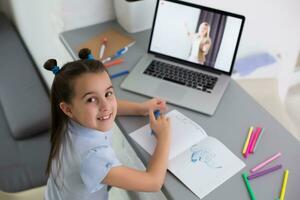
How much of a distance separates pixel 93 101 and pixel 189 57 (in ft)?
1.64

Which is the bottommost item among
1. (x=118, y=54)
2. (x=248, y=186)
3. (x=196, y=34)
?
(x=248, y=186)

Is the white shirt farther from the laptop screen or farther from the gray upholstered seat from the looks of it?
the gray upholstered seat

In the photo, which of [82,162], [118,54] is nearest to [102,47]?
[118,54]

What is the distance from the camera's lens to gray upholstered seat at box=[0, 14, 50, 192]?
1.68m

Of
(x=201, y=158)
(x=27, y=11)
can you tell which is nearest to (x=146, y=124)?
(x=201, y=158)

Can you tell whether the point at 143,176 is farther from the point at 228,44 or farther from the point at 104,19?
the point at 104,19

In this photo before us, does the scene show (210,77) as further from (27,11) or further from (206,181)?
(27,11)

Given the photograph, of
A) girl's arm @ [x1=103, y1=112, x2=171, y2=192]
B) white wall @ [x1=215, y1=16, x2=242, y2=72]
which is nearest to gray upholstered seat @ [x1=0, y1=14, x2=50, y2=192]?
girl's arm @ [x1=103, y1=112, x2=171, y2=192]

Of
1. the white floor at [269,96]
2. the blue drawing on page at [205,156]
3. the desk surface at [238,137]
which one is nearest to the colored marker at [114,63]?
the desk surface at [238,137]

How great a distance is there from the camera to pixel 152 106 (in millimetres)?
1121

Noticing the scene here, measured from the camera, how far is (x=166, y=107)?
117cm

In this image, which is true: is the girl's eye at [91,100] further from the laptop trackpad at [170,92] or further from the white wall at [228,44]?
the white wall at [228,44]

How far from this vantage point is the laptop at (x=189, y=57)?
47.4 inches

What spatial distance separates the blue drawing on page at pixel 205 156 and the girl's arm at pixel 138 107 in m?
0.17
